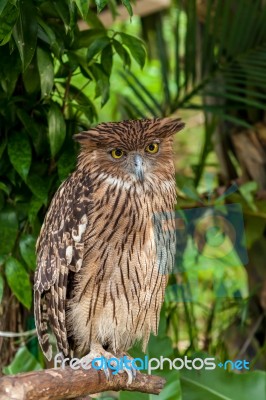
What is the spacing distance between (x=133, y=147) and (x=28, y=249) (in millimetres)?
725

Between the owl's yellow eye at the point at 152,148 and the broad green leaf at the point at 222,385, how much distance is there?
2.79ft

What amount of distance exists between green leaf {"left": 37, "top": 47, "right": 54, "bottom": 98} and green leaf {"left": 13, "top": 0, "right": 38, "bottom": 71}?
0.13 meters

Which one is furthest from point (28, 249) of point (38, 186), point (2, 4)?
point (2, 4)

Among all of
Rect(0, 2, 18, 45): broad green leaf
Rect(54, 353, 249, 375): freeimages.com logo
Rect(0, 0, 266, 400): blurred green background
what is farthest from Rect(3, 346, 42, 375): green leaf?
Rect(0, 2, 18, 45): broad green leaf

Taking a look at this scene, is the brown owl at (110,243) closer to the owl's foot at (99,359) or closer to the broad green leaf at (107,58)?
the owl's foot at (99,359)

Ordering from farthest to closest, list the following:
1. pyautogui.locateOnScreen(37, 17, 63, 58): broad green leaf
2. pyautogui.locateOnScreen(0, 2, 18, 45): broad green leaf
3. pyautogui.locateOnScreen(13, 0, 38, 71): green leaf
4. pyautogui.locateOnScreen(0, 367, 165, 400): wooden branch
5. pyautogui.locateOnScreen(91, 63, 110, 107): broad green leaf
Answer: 1. pyautogui.locateOnScreen(91, 63, 110, 107): broad green leaf
2. pyautogui.locateOnScreen(37, 17, 63, 58): broad green leaf
3. pyautogui.locateOnScreen(13, 0, 38, 71): green leaf
4. pyautogui.locateOnScreen(0, 2, 18, 45): broad green leaf
5. pyautogui.locateOnScreen(0, 367, 165, 400): wooden branch

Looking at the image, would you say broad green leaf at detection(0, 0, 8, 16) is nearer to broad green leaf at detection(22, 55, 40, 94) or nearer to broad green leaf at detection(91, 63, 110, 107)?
broad green leaf at detection(22, 55, 40, 94)

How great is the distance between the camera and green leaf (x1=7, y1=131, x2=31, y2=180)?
2.06 m

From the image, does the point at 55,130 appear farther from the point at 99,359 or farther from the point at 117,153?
the point at 99,359

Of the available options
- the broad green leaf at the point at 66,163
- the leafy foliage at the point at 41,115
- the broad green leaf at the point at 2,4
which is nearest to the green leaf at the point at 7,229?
the leafy foliage at the point at 41,115

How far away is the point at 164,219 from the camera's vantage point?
1.70 m

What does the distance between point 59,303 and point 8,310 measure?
606 mm

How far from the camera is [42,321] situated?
188 cm

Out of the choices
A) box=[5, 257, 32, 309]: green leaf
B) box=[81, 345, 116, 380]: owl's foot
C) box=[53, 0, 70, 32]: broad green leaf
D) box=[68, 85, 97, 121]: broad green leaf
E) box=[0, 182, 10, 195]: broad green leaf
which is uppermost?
box=[53, 0, 70, 32]: broad green leaf
